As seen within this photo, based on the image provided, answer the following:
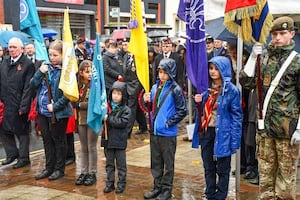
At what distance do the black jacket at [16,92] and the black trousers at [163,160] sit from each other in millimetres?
2616

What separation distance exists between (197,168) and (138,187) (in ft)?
4.23

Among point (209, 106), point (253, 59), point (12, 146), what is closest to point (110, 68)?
point (12, 146)

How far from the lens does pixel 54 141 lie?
6.87 m

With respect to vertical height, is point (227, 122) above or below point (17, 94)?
below

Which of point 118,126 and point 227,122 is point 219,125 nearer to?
point 227,122

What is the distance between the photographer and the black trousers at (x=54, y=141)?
6.79m

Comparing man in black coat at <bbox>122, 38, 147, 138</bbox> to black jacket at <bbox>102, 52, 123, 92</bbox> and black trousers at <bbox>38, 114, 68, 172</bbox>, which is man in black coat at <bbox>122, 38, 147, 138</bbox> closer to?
black jacket at <bbox>102, 52, 123, 92</bbox>

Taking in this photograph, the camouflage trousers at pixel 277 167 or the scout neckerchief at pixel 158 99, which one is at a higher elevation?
the scout neckerchief at pixel 158 99

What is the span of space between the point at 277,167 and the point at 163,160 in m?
1.57

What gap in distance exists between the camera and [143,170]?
7180 millimetres

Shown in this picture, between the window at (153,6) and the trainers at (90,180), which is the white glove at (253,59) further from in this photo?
the window at (153,6)

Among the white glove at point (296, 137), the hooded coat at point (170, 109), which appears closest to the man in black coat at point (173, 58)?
the hooded coat at point (170, 109)

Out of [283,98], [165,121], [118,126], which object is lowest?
[118,126]

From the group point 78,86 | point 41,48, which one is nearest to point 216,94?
point 78,86
